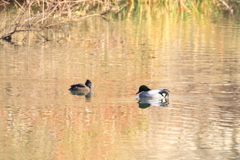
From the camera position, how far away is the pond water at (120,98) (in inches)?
340

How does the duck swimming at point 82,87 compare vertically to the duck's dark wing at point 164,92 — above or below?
above

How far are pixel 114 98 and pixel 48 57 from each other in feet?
19.2

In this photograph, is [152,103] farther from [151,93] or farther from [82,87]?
[82,87]

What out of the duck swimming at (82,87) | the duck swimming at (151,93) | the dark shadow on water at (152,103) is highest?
the duck swimming at (82,87)

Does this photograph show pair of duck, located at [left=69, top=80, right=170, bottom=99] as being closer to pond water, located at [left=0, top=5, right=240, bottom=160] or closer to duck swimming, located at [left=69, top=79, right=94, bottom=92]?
duck swimming, located at [left=69, top=79, right=94, bottom=92]

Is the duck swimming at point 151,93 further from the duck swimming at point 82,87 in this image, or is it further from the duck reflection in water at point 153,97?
the duck swimming at point 82,87

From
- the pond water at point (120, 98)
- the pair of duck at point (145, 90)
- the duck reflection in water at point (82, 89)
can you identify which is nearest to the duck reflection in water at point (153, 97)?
the pair of duck at point (145, 90)

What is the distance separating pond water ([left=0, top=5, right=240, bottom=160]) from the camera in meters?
8.65

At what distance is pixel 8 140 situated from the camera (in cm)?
902

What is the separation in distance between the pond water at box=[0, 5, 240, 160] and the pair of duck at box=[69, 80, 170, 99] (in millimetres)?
190

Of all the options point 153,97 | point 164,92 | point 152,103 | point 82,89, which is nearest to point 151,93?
point 153,97

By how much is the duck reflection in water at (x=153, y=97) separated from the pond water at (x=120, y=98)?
0.16 m

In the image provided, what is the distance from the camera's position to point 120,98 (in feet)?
40.3

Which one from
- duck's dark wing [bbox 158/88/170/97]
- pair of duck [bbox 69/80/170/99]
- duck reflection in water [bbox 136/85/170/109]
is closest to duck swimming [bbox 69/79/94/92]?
pair of duck [bbox 69/80/170/99]
